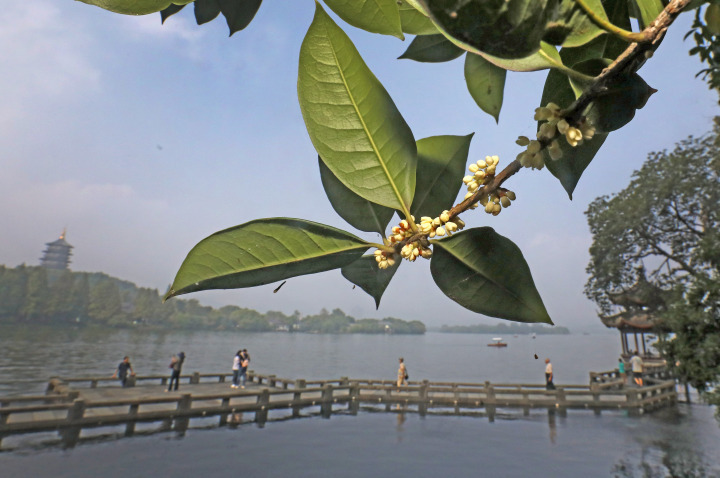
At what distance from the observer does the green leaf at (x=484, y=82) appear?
0.68 m

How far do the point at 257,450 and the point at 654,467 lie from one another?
11.1 m

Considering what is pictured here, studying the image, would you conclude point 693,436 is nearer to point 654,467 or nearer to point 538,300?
point 654,467

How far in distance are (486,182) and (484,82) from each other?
30 cm

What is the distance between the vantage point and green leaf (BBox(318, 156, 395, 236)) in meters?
0.52

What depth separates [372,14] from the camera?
0.46 m

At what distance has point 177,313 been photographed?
299 feet

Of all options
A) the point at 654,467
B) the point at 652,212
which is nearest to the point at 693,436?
the point at 654,467

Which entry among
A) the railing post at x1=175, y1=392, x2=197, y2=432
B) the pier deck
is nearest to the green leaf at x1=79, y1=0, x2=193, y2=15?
the pier deck

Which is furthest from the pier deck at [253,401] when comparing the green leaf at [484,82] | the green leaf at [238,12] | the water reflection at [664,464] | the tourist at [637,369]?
the green leaf at [484,82]

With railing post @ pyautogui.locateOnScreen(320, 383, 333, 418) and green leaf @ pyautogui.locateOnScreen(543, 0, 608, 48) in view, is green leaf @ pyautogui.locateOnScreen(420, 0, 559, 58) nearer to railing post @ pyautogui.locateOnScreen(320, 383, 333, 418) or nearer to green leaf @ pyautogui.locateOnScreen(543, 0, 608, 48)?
green leaf @ pyautogui.locateOnScreen(543, 0, 608, 48)

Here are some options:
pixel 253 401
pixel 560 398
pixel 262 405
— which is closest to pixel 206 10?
pixel 262 405

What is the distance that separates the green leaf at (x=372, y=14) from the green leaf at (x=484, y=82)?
0.26 meters

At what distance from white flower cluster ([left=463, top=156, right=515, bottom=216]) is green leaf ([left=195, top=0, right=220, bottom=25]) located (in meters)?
0.53

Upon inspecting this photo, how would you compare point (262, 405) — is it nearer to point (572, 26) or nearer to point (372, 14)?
point (372, 14)
